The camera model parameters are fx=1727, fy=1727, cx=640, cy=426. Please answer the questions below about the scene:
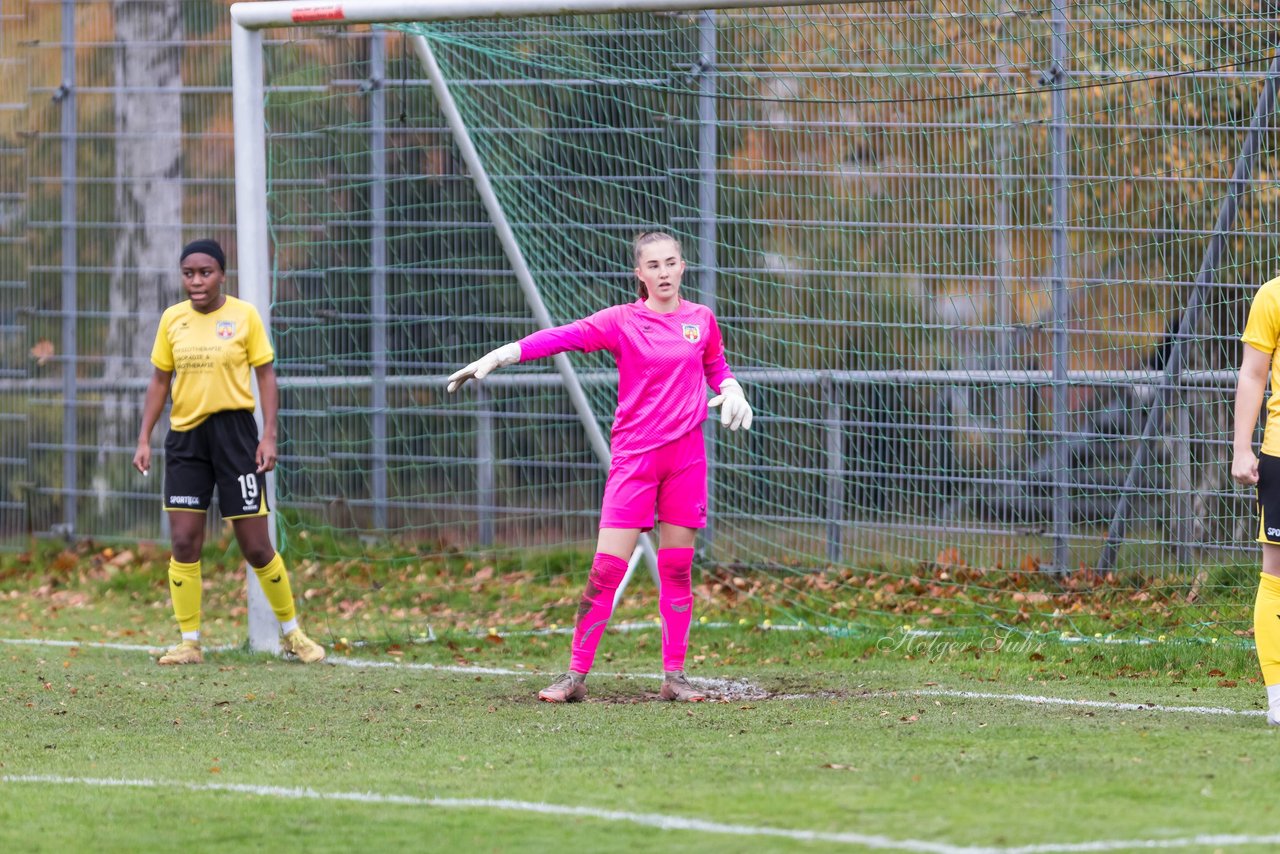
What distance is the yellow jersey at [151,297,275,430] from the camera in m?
8.15

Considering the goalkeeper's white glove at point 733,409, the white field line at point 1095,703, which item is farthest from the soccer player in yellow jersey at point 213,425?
the white field line at point 1095,703

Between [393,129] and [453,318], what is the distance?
4.20 ft

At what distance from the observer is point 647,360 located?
22.4ft

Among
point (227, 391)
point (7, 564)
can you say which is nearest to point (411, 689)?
point (227, 391)

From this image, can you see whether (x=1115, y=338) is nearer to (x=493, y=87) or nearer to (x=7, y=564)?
(x=493, y=87)

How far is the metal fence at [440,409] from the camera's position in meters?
8.66

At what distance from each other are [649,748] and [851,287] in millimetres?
4292

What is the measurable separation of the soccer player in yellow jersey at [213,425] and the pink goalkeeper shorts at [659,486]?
6.87ft

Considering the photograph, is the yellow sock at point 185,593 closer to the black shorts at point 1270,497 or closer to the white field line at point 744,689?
the white field line at point 744,689

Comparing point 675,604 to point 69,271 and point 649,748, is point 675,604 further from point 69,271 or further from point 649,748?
point 69,271

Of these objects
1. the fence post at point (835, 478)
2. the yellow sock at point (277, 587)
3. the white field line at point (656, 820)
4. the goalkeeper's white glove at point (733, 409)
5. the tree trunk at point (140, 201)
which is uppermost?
the tree trunk at point (140, 201)

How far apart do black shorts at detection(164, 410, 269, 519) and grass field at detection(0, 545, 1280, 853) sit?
2.56ft

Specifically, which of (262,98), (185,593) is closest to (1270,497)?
(185,593)

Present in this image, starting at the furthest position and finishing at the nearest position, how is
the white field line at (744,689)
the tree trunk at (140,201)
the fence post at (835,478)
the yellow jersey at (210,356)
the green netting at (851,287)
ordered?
the tree trunk at (140,201) < the fence post at (835,478) < the green netting at (851,287) < the yellow jersey at (210,356) < the white field line at (744,689)
